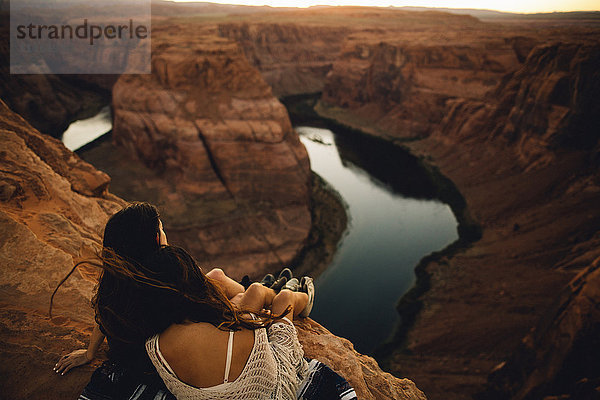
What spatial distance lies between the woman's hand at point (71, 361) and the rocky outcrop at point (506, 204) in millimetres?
7950

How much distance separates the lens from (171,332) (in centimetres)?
247

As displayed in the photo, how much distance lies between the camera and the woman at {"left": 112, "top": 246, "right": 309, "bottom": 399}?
242cm

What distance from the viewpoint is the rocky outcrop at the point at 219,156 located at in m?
19.5

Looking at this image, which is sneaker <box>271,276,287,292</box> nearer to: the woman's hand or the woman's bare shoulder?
the woman's bare shoulder

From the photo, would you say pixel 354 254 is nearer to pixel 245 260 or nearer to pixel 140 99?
pixel 245 260

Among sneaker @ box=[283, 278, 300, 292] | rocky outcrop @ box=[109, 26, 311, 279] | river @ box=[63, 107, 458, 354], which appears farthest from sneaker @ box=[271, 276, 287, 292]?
rocky outcrop @ box=[109, 26, 311, 279]

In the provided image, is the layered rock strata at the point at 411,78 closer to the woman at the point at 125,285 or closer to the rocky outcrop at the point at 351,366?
the rocky outcrop at the point at 351,366

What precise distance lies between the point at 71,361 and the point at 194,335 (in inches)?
56.6

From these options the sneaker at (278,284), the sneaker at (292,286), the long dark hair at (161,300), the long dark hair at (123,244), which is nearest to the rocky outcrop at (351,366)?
the sneaker at (292,286)

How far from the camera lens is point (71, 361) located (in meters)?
3.02

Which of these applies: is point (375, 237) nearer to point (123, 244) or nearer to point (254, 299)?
point (254, 299)

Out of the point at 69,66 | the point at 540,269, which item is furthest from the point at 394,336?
the point at 69,66

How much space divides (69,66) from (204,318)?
66.7m

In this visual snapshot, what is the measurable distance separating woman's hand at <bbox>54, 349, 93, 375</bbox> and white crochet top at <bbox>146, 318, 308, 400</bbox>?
1.05 meters
